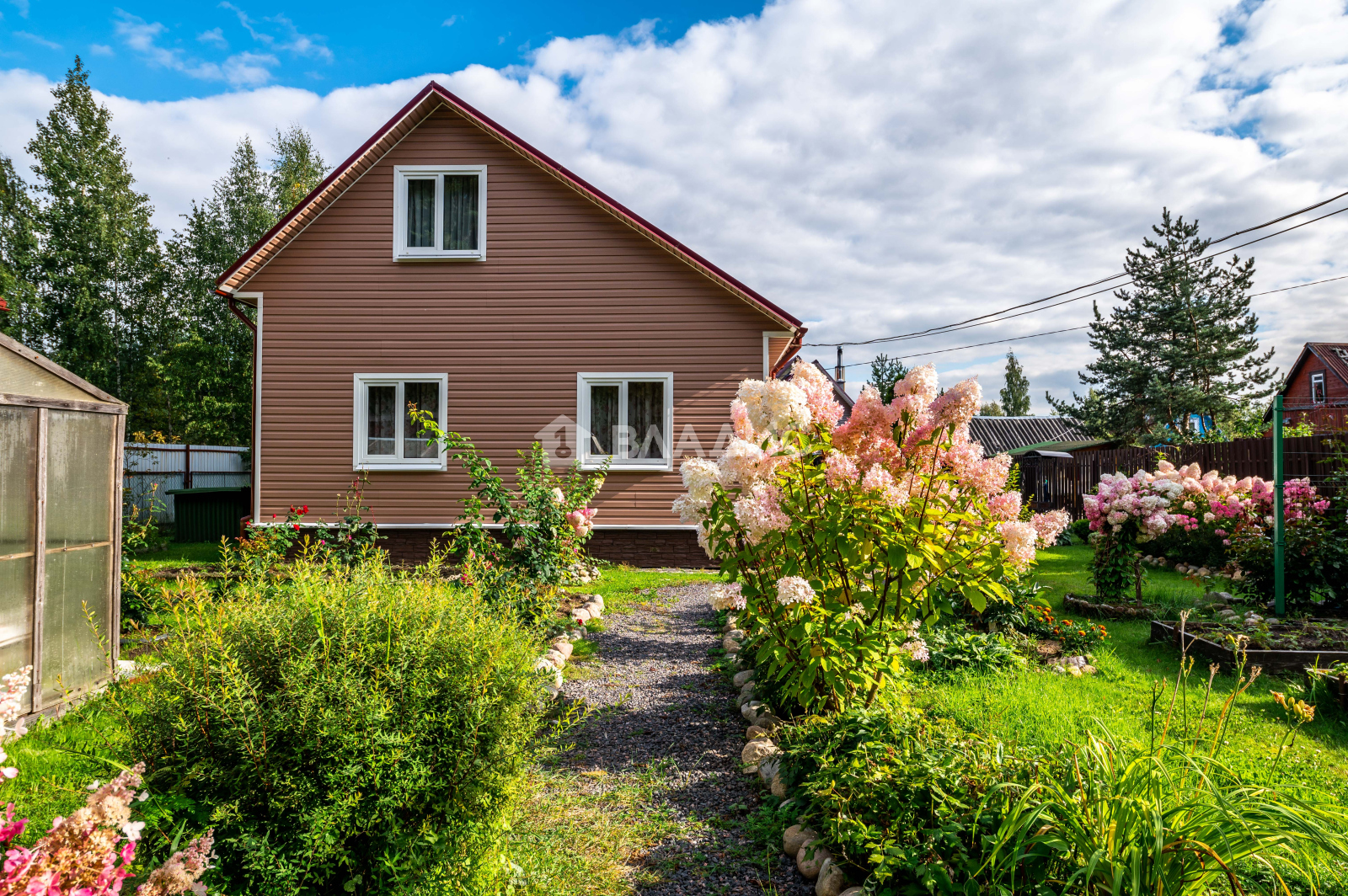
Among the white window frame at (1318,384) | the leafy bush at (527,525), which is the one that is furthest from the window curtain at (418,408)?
the white window frame at (1318,384)

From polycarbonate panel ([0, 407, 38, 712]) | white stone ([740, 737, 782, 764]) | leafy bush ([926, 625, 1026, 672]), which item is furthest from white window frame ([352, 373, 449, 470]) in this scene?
white stone ([740, 737, 782, 764])

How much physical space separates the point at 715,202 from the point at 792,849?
1165 centimetres

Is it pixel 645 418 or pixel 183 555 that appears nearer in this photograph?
pixel 645 418

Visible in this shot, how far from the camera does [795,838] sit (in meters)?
2.63

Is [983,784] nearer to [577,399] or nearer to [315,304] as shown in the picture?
[577,399]

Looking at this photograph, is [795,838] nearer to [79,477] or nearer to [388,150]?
[79,477]

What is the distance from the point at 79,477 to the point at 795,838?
468 cm

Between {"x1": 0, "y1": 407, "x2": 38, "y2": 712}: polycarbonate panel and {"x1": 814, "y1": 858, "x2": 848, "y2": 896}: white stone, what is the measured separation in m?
4.24

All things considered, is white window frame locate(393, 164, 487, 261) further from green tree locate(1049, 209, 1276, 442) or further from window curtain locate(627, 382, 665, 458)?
green tree locate(1049, 209, 1276, 442)

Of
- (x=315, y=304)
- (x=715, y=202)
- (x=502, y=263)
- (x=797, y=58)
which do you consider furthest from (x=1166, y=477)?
(x=315, y=304)

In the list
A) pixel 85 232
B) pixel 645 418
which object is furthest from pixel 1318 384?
pixel 85 232

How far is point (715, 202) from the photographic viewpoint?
41.1ft

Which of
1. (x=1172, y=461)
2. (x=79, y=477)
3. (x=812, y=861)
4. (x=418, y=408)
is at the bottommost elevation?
(x=812, y=861)

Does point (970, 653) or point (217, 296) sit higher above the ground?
point (217, 296)
